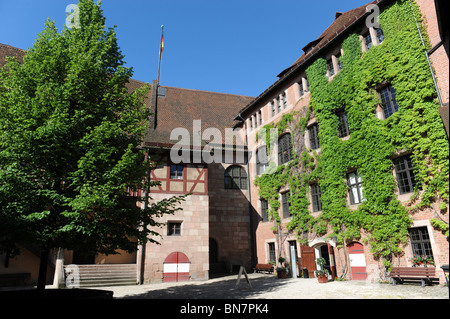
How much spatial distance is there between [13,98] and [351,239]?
12754 millimetres

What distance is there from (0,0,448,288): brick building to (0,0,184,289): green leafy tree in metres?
2.74

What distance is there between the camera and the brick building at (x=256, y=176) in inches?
442

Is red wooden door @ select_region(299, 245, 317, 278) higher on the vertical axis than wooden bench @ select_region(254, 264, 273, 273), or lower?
higher

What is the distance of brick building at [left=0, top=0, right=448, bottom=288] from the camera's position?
442 inches

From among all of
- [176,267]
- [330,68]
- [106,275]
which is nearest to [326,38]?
[330,68]

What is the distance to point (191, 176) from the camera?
54.2ft

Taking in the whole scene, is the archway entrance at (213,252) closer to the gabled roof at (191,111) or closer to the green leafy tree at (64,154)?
the gabled roof at (191,111)

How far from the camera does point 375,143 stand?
11961mm

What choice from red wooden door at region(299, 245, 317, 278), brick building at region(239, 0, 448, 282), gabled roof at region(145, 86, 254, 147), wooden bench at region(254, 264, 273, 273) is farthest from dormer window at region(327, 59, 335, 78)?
wooden bench at region(254, 264, 273, 273)

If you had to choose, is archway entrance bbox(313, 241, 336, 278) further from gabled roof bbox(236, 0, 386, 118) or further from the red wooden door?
gabled roof bbox(236, 0, 386, 118)

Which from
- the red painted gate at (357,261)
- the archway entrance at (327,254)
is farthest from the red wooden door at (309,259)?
the red painted gate at (357,261)

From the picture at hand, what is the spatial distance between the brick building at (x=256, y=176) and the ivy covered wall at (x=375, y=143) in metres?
0.19

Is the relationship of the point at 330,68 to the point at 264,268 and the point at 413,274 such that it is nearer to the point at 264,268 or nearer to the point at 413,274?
the point at 413,274

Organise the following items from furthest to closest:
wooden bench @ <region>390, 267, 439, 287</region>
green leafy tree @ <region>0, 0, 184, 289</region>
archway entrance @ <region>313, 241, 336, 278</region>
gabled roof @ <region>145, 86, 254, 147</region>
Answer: gabled roof @ <region>145, 86, 254, 147</region> < archway entrance @ <region>313, 241, 336, 278</region> < wooden bench @ <region>390, 267, 439, 287</region> < green leafy tree @ <region>0, 0, 184, 289</region>
